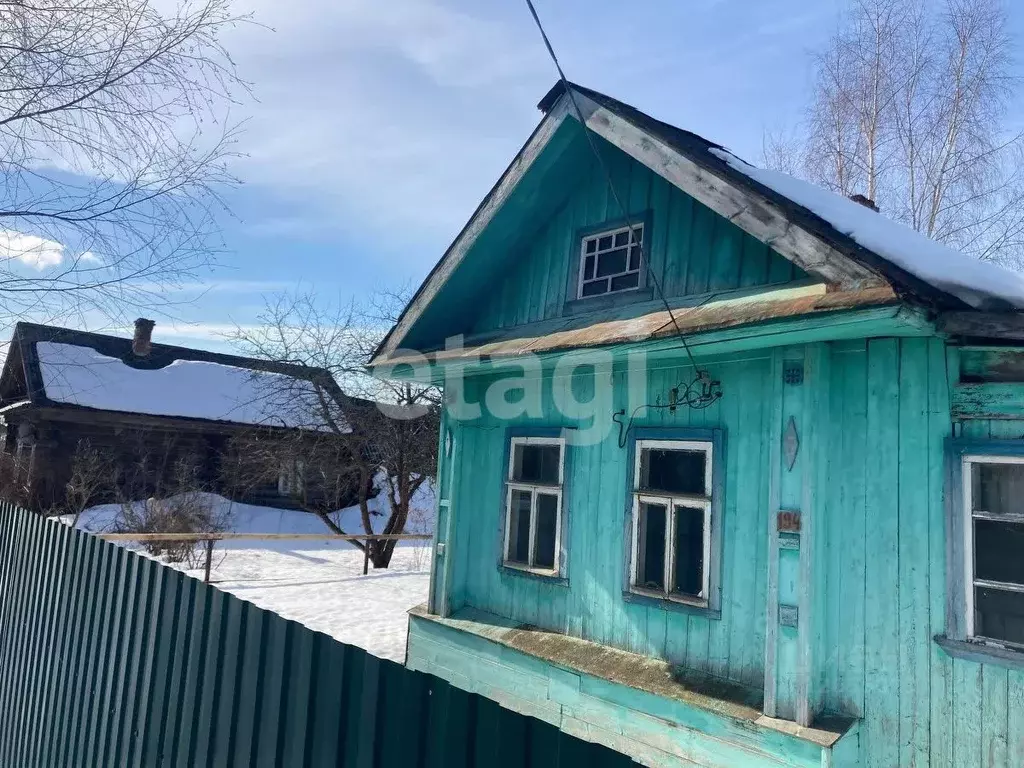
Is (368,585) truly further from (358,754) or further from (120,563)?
(358,754)

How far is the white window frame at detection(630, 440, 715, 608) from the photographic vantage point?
465 centimetres

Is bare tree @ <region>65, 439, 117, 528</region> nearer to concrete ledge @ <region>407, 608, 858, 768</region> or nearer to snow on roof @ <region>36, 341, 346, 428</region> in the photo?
snow on roof @ <region>36, 341, 346, 428</region>

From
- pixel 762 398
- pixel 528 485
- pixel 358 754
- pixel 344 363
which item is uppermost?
pixel 344 363

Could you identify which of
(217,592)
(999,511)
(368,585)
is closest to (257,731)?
(217,592)

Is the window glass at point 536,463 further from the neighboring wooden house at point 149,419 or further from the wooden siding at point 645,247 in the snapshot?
the neighboring wooden house at point 149,419

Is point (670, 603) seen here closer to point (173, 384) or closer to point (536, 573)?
point (536, 573)

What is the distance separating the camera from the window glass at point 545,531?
5949mm

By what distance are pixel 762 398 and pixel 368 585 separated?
9.27 m

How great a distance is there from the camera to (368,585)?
1212 cm

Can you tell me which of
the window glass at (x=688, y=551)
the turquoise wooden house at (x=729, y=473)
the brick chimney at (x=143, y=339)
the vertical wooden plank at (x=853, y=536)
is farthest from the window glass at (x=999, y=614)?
the brick chimney at (x=143, y=339)

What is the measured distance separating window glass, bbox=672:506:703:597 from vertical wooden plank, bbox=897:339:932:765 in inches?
52.2

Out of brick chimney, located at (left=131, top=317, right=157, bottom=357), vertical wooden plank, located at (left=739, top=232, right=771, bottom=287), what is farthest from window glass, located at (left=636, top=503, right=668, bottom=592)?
brick chimney, located at (left=131, top=317, right=157, bottom=357)

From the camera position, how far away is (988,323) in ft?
11.5

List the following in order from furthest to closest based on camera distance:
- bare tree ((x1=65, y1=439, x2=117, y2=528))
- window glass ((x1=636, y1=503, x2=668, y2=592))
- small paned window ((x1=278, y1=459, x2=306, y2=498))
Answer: bare tree ((x1=65, y1=439, x2=117, y2=528))
small paned window ((x1=278, y1=459, x2=306, y2=498))
window glass ((x1=636, y1=503, x2=668, y2=592))
